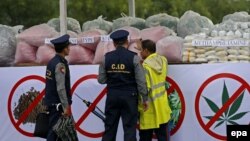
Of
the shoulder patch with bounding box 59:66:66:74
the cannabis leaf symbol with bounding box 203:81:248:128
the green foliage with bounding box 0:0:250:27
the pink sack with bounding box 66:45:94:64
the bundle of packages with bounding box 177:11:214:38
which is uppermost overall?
the green foliage with bounding box 0:0:250:27

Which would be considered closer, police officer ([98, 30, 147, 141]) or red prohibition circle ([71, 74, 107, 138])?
police officer ([98, 30, 147, 141])

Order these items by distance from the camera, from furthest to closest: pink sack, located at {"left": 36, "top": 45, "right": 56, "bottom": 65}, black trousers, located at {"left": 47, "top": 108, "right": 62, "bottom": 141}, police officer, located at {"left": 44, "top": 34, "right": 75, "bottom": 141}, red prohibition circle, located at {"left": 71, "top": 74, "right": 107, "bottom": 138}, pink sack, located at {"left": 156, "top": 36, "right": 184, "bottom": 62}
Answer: pink sack, located at {"left": 36, "top": 45, "right": 56, "bottom": 65} < red prohibition circle, located at {"left": 71, "top": 74, "right": 107, "bottom": 138} < pink sack, located at {"left": 156, "top": 36, "right": 184, "bottom": 62} < black trousers, located at {"left": 47, "top": 108, "right": 62, "bottom": 141} < police officer, located at {"left": 44, "top": 34, "right": 75, "bottom": 141}

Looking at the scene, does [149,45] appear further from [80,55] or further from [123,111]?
[80,55]

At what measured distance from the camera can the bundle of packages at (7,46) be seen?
916 centimetres

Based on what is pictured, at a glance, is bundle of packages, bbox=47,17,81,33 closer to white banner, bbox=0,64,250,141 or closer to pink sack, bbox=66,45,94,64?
pink sack, bbox=66,45,94,64

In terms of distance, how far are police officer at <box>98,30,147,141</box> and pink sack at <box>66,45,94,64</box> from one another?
1.22m

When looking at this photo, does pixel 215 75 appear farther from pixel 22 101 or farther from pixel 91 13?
pixel 91 13

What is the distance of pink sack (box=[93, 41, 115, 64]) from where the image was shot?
8484mm

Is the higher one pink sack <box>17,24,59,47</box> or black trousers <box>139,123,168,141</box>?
pink sack <box>17,24,59,47</box>

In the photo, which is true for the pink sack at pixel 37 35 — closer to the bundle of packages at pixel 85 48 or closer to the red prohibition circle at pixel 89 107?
the bundle of packages at pixel 85 48

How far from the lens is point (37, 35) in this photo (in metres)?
8.95

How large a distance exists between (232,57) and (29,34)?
9.42 ft

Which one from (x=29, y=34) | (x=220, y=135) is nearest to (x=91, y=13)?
(x=29, y=34)

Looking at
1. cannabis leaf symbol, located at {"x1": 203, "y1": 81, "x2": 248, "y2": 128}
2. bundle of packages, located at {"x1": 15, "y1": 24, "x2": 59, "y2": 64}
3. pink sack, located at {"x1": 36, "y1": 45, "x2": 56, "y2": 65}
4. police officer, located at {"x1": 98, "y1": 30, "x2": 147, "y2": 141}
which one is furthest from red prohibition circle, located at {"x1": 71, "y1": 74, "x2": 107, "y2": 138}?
cannabis leaf symbol, located at {"x1": 203, "y1": 81, "x2": 248, "y2": 128}
